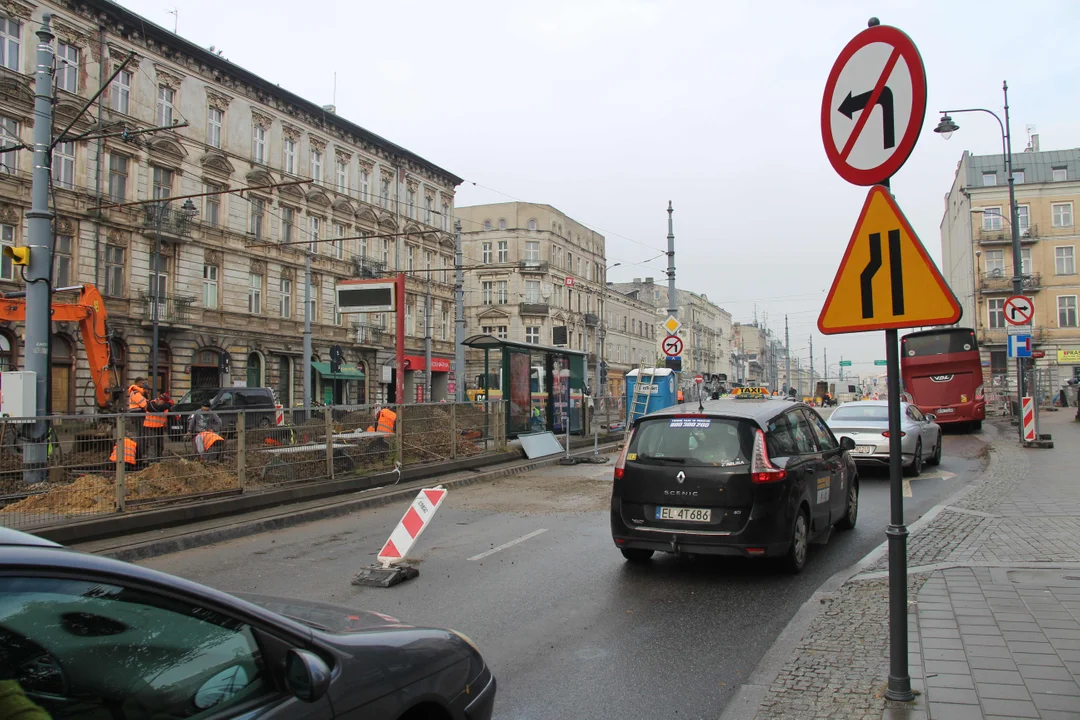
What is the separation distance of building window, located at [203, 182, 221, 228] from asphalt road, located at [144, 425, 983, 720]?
95.7 feet

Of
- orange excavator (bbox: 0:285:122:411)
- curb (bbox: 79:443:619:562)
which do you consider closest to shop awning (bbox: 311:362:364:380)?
orange excavator (bbox: 0:285:122:411)

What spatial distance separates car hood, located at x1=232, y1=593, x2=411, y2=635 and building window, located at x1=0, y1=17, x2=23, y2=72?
107 feet

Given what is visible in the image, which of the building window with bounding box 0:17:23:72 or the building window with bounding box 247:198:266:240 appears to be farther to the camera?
the building window with bounding box 247:198:266:240

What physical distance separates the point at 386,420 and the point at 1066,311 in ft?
202

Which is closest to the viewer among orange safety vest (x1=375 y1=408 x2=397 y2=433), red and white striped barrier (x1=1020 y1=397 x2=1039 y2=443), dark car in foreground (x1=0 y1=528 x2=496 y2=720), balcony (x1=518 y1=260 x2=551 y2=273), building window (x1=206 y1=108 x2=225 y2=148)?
dark car in foreground (x1=0 y1=528 x2=496 y2=720)

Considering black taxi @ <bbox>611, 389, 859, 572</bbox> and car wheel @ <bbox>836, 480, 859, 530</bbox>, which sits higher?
black taxi @ <bbox>611, 389, 859, 572</bbox>

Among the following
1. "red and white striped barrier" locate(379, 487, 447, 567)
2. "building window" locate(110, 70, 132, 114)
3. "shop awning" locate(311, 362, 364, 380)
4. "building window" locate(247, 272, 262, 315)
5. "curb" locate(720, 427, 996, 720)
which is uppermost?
"building window" locate(110, 70, 132, 114)

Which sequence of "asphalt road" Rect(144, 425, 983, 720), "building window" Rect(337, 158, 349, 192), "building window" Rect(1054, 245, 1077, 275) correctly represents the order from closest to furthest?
"asphalt road" Rect(144, 425, 983, 720) < "building window" Rect(337, 158, 349, 192) < "building window" Rect(1054, 245, 1077, 275)

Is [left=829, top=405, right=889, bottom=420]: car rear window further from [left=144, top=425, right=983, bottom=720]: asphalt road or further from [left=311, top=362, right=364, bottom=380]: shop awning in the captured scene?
[left=311, top=362, right=364, bottom=380]: shop awning

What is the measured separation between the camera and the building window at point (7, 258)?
27.7 m

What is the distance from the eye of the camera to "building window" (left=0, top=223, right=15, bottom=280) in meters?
27.7

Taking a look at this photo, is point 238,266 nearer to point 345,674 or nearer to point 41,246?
point 41,246

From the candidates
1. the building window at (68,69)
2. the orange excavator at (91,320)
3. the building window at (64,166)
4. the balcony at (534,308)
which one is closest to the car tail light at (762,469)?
the orange excavator at (91,320)

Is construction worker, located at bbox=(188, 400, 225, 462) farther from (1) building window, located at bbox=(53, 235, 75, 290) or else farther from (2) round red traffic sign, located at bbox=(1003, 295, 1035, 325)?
(1) building window, located at bbox=(53, 235, 75, 290)
